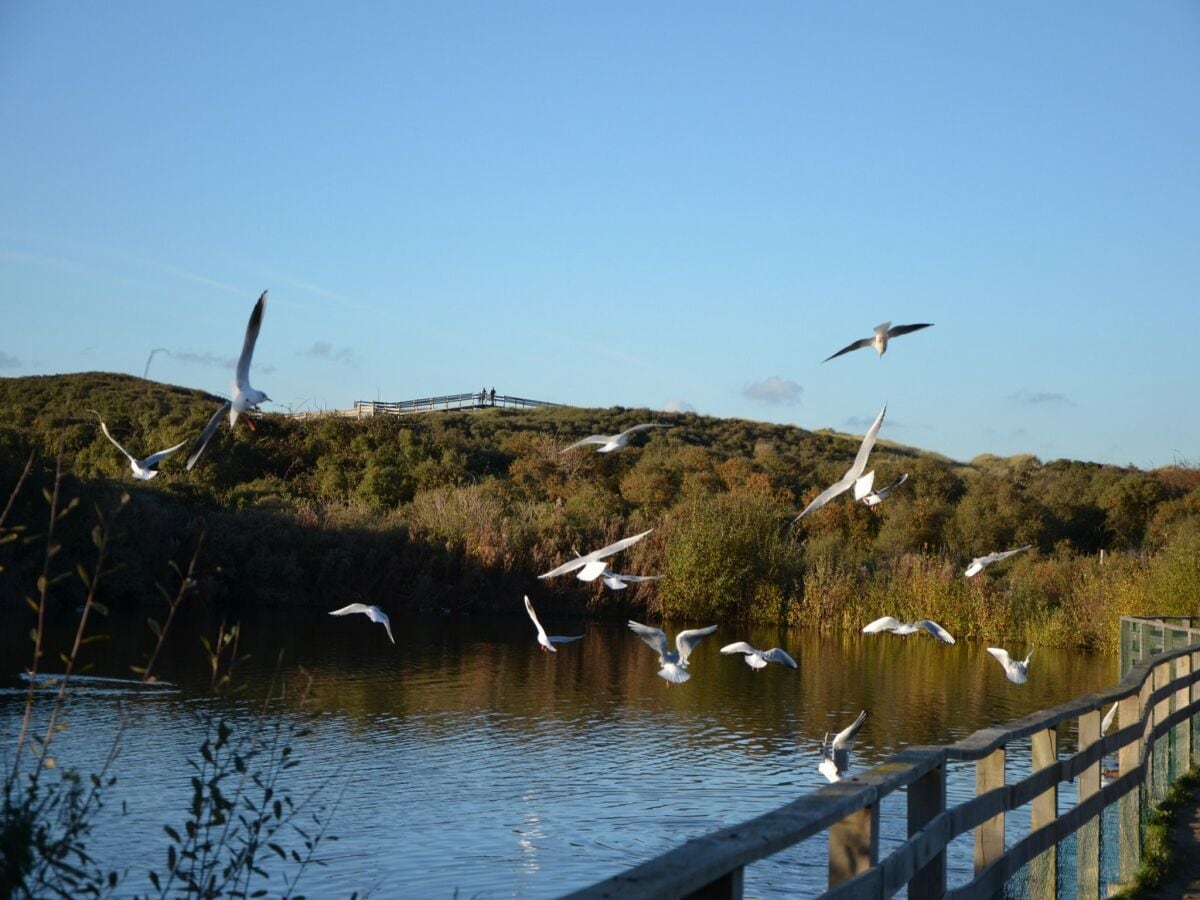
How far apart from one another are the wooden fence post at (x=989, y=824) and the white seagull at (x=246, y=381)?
386 cm

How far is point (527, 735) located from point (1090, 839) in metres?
9.92

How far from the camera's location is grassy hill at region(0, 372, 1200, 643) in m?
28.8

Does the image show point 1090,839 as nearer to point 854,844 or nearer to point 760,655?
point 854,844

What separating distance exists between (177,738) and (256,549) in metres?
18.5

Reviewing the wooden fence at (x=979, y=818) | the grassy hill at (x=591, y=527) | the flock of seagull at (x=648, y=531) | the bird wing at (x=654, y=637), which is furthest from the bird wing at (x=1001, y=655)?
the grassy hill at (x=591, y=527)

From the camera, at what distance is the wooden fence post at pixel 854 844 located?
339 centimetres

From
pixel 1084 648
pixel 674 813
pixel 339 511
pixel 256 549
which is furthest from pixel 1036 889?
pixel 339 511

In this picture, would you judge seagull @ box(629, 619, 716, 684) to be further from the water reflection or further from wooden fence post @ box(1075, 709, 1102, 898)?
wooden fence post @ box(1075, 709, 1102, 898)

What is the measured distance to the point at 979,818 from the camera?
4.53 metres

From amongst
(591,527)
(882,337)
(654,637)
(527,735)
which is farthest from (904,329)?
(591,527)

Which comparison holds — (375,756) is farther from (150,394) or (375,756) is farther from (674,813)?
(150,394)

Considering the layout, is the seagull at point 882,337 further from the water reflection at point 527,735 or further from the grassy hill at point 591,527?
the grassy hill at point 591,527

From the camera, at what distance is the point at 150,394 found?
63375 millimetres

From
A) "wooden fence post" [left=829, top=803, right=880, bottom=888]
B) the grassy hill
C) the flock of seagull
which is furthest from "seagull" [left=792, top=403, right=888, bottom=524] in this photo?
the grassy hill
